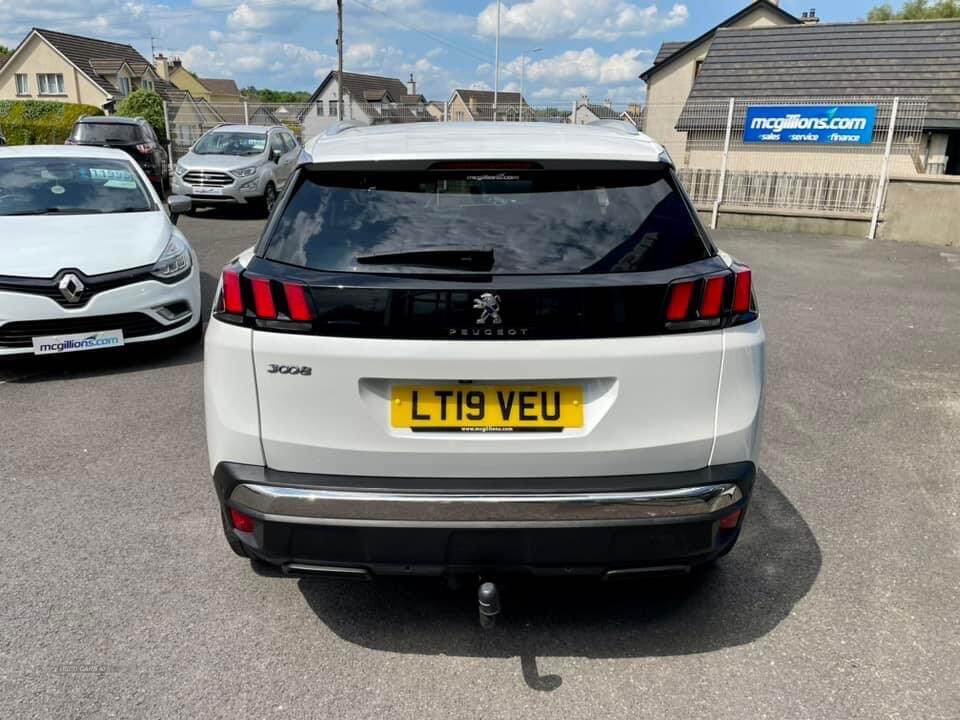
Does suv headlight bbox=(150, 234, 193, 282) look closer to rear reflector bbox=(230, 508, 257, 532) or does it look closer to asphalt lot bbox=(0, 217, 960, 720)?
asphalt lot bbox=(0, 217, 960, 720)

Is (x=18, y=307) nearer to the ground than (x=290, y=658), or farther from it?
farther from it

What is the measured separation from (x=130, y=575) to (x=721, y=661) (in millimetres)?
2362

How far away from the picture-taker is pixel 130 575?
3.20 meters

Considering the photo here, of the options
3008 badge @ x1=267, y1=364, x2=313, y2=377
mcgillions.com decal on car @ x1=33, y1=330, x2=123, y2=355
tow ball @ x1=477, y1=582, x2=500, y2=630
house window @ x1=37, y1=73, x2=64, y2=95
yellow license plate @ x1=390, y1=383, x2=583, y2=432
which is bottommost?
mcgillions.com decal on car @ x1=33, y1=330, x2=123, y2=355

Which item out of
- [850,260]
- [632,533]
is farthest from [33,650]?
[850,260]

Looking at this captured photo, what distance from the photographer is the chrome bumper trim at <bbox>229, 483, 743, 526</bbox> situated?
7.77 ft

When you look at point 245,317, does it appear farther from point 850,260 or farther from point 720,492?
point 850,260

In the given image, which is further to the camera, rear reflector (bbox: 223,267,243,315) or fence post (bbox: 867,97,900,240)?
fence post (bbox: 867,97,900,240)

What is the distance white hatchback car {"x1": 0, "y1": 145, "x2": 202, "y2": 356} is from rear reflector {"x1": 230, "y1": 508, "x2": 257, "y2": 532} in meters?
3.73

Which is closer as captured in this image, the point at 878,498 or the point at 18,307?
the point at 878,498

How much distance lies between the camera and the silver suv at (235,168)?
15000mm

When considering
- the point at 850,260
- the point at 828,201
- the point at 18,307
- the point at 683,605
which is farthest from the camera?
the point at 828,201

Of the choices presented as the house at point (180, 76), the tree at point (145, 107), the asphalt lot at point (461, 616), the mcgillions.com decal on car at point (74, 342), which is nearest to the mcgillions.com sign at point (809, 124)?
the asphalt lot at point (461, 616)

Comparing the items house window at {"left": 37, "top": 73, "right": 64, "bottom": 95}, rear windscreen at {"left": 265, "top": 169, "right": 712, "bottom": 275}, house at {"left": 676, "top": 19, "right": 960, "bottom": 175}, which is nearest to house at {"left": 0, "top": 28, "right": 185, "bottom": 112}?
house window at {"left": 37, "top": 73, "right": 64, "bottom": 95}
